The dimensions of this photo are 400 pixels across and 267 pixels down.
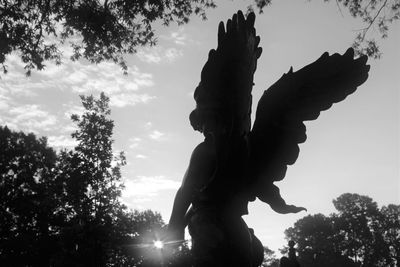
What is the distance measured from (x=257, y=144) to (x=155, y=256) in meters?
51.1

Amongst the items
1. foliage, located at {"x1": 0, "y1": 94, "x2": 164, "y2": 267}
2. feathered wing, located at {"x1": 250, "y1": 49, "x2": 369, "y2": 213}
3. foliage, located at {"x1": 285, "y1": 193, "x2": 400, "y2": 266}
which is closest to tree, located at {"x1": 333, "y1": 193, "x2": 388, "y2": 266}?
foliage, located at {"x1": 285, "y1": 193, "x2": 400, "y2": 266}

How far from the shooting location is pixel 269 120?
3.19 m

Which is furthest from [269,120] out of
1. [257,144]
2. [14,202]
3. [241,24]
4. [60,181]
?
[14,202]

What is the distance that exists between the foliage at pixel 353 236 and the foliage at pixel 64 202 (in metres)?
42.5

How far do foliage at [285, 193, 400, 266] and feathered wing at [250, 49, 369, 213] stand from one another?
64390 millimetres

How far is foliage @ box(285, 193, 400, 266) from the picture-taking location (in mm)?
60281

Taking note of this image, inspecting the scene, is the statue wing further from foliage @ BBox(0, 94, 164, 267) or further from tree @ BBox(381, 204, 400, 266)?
tree @ BBox(381, 204, 400, 266)

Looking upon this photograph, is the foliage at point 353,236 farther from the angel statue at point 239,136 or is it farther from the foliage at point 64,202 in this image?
the angel statue at point 239,136

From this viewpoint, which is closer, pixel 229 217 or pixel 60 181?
pixel 229 217

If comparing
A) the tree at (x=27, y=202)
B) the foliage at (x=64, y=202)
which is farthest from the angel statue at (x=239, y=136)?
the tree at (x=27, y=202)

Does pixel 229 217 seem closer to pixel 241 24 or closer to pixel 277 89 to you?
pixel 277 89

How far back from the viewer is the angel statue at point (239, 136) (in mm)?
2775

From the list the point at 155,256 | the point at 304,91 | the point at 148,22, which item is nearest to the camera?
the point at 304,91

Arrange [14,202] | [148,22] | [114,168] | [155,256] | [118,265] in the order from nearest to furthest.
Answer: [148,22] → [114,168] → [118,265] → [14,202] → [155,256]
